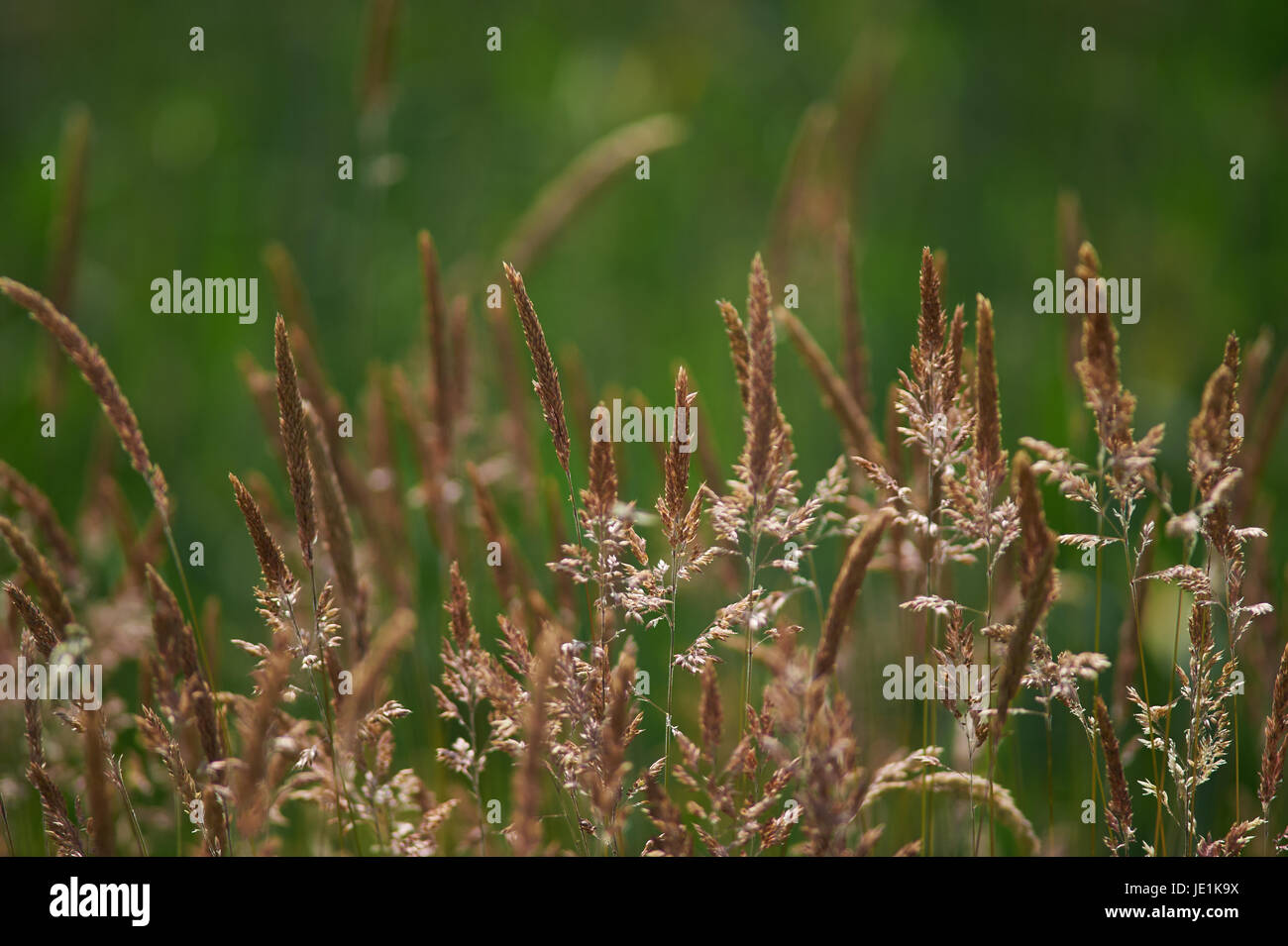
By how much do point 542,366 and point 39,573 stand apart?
1.80 ft

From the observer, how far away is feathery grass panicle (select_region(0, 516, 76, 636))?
1.05m

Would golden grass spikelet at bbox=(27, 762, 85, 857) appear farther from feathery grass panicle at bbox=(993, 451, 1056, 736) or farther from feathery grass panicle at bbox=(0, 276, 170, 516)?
feathery grass panicle at bbox=(993, 451, 1056, 736)

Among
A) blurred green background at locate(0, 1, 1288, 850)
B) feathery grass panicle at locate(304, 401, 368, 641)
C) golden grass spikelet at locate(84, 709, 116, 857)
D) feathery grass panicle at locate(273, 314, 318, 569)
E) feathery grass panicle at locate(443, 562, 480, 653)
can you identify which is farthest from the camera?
blurred green background at locate(0, 1, 1288, 850)

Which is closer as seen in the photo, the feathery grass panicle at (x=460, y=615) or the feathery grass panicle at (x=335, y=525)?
the feathery grass panicle at (x=460, y=615)

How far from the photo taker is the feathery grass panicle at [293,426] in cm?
108

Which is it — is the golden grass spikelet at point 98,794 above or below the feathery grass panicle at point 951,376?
below

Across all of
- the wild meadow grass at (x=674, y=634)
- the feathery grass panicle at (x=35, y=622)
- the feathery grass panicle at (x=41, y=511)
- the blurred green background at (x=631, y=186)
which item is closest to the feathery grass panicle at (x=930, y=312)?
the wild meadow grass at (x=674, y=634)

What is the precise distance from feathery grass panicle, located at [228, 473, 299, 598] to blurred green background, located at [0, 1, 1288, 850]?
1.64 meters

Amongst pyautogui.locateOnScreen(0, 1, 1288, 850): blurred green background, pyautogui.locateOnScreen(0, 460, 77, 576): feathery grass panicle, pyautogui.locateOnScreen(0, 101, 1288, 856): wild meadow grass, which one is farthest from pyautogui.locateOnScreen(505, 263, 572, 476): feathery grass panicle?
pyautogui.locateOnScreen(0, 1, 1288, 850): blurred green background

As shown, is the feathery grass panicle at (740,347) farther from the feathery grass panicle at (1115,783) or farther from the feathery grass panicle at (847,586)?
the feathery grass panicle at (1115,783)

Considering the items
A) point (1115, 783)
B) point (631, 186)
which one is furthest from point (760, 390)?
point (631, 186)

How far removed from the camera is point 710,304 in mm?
4133

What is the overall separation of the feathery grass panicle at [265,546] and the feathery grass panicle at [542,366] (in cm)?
30
